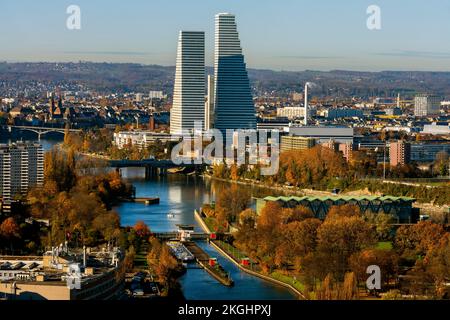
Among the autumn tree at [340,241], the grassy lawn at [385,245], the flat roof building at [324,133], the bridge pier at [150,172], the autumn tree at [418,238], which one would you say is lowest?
the bridge pier at [150,172]

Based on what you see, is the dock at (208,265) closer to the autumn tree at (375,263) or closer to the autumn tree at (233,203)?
the autumn tree at (375,263)

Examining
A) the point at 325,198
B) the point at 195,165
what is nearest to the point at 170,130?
the point at 195,165

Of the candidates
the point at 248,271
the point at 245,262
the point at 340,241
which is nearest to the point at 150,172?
Answer: the point at 245,262

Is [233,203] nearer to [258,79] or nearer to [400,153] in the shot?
[400,153]

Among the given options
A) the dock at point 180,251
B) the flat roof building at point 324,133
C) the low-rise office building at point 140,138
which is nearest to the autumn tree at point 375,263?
the dock at point 180,251

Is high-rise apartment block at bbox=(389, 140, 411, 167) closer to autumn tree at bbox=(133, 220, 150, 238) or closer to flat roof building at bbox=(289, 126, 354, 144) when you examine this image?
flat roof building at bbox=(289, 126, 354, 144)

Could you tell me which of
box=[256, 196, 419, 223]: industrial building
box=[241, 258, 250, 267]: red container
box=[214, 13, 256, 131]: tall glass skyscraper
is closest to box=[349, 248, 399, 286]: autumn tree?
box=[241, 258, 250, 267]: red container
